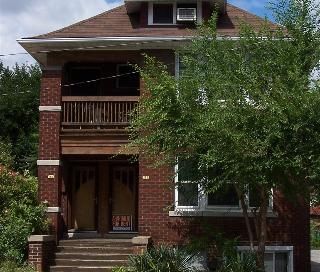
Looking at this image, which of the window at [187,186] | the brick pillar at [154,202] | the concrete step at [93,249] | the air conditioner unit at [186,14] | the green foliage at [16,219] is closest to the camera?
the window at [187,186]

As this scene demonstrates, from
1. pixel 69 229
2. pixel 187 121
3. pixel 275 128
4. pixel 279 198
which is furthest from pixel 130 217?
pixel 275 128

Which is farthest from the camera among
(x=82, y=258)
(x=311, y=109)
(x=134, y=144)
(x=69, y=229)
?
(x=69, y=229)

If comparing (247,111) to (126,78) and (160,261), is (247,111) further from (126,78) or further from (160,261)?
(126,78)

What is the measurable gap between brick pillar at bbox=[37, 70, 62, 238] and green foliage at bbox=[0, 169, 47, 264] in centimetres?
54

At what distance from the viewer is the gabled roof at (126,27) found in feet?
62.5

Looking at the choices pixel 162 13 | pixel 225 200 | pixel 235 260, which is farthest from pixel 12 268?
pixel 162 13

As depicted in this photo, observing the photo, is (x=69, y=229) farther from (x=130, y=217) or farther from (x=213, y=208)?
(x=213, y=208)

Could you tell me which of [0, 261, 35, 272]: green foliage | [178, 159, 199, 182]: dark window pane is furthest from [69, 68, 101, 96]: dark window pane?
[0, 261, 35, 272]: green foliage

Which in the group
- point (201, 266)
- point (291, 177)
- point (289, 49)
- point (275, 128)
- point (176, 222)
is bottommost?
point (201, 266)

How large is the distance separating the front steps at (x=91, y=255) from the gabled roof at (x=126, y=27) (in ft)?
18.7

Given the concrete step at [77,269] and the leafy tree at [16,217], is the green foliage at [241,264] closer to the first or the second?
the concrete step at [77,269]

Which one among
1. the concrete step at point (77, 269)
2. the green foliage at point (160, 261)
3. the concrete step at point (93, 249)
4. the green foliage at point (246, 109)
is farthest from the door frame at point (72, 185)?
the green foliage at point (246, 109)

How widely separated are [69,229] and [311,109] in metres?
9.84

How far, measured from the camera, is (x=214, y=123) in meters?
13.3
